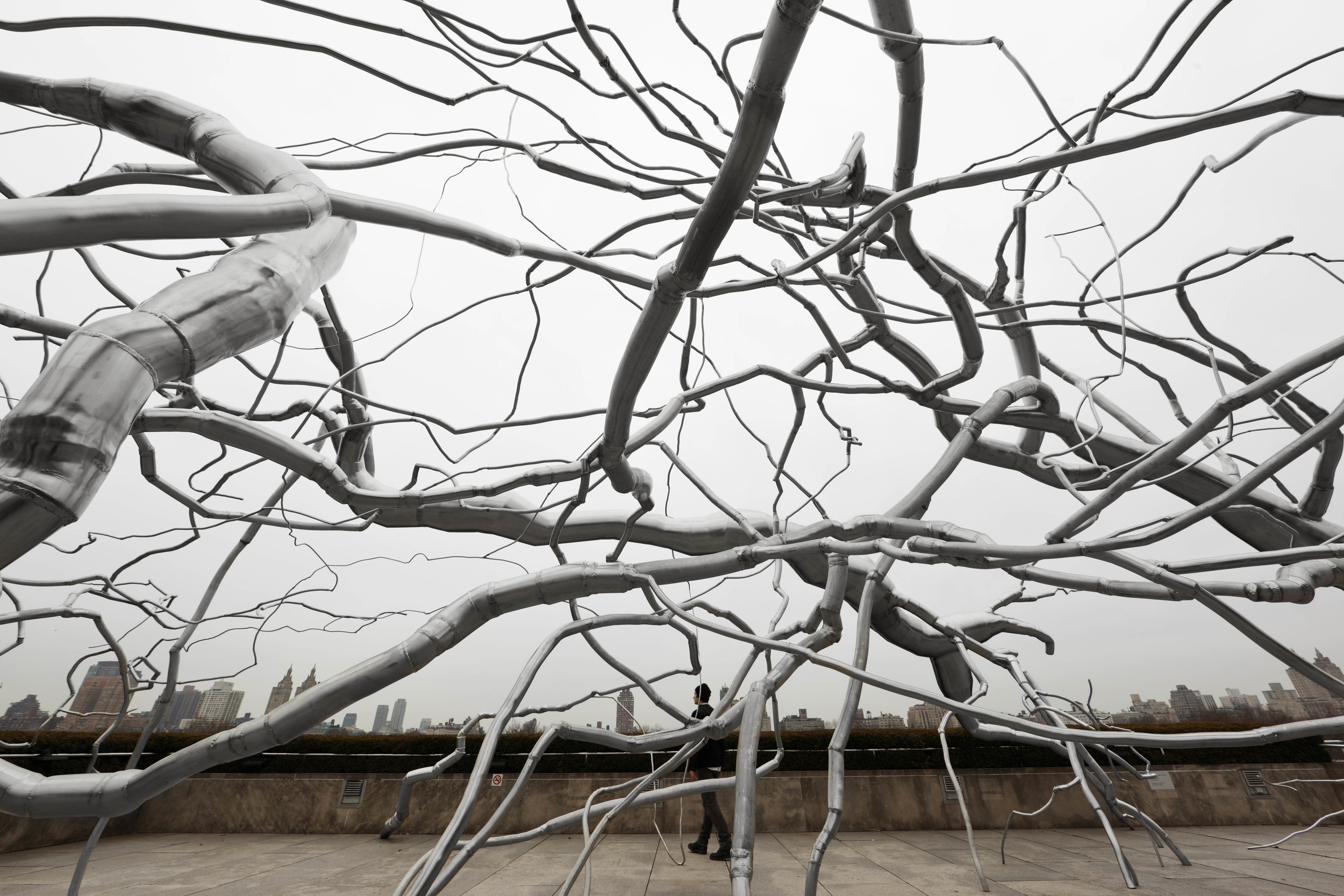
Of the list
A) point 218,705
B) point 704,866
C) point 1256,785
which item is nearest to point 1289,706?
point 704,866

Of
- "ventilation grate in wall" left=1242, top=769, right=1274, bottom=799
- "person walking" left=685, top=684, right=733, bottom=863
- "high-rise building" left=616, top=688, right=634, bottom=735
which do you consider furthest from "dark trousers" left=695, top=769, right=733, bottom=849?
"ventilation grate in wall" left=1242, top=769, right=1274, bottom=799

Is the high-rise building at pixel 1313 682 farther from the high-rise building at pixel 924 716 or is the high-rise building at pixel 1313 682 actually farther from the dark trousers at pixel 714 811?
the dark trousers at pixel 714 811

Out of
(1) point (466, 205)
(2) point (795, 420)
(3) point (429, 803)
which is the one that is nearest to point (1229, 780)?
(2) point (795, 420)

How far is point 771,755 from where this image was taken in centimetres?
783

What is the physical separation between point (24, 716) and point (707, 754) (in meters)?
4.26

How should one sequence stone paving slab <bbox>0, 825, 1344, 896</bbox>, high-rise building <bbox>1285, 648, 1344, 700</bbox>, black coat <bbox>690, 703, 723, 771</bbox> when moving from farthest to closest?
1. black coat <bbox>690, 703, 723, 771</bbox>
2. stone paving slab <bbox>0, 825, 1344, 896</bbox>
3. high-rise building <bbox>1285, 648, 1344, 700</bbox>

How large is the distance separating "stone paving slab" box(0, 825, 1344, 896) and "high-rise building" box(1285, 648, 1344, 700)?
1.41 metres

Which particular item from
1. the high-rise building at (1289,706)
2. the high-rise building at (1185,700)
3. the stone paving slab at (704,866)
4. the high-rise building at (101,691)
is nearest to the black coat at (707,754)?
the stone paving slab at (704,866)

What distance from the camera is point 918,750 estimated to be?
25.5 feet

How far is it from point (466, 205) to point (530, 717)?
1772 mm

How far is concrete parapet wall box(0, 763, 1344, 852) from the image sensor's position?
7.32 meters

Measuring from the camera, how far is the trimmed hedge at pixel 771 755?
760 centimetres

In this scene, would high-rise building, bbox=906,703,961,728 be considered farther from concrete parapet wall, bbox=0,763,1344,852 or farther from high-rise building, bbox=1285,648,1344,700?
high-rise building, bbox=1285,648,1344,700

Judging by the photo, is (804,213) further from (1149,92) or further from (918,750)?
(918,750)
